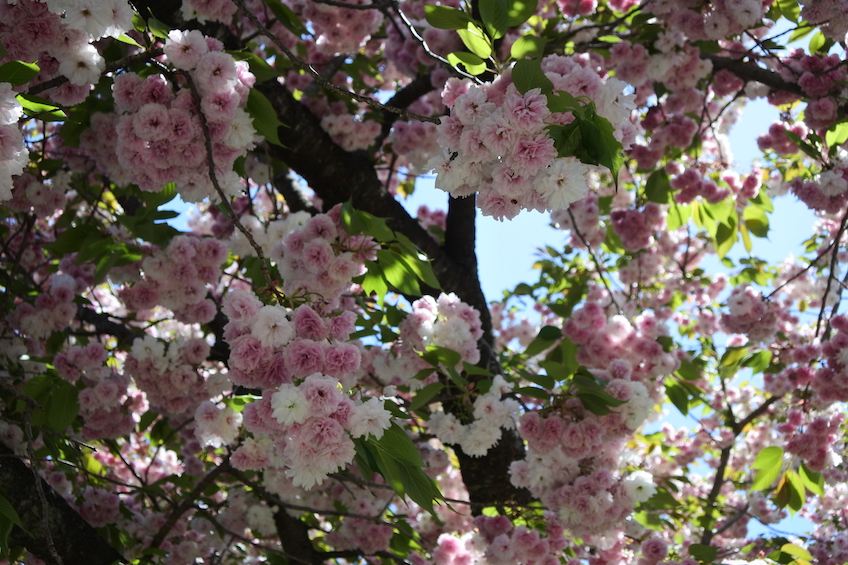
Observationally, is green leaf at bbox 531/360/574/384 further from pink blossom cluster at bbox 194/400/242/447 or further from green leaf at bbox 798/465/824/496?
green leaf at bbox 798/465/824/496

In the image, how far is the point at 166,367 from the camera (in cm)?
259

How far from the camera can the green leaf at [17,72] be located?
1.47 meters

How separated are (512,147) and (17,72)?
1.15m

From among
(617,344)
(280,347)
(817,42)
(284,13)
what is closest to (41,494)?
(280,347)

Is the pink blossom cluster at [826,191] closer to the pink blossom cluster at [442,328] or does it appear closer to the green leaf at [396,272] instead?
the pink blossom cluster at [442,328]

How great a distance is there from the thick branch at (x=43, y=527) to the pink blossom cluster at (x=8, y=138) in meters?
1.02

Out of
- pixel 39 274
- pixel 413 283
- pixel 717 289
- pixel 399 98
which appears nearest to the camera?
pixel 413 283

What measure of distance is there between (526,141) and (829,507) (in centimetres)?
494

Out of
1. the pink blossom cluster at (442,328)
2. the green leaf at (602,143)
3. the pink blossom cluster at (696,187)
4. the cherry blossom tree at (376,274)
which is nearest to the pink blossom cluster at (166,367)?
the cherry blossom tree at (376,274)

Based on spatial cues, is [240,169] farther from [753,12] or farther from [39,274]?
[39,274]

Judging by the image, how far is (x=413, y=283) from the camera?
76.9 inches

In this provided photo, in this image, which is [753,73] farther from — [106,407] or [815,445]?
[106,407]

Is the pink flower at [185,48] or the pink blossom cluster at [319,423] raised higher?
the pink flower at [185,48]

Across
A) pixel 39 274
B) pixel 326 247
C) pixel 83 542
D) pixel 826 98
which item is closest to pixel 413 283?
pixel 326 247
